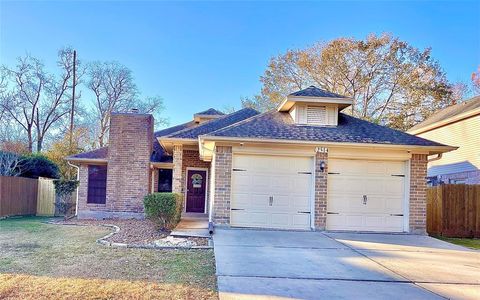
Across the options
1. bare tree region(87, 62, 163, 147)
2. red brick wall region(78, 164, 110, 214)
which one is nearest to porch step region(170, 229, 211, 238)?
red brick wall region(78, 164, 110, 214)

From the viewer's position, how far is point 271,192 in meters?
10.7

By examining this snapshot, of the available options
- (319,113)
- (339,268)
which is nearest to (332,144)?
(319,113)

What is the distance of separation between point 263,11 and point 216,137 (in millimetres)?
7448

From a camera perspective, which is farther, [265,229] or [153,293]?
[265,229]

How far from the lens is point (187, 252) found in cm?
758

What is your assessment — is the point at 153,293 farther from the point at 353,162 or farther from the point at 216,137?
the point at 353,162

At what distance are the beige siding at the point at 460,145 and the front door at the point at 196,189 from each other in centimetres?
1164

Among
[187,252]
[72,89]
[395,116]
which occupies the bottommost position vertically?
[187,252]

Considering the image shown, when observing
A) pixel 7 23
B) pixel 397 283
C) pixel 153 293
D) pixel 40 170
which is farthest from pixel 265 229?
pixel 40 170

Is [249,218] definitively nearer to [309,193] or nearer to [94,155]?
[309,193]

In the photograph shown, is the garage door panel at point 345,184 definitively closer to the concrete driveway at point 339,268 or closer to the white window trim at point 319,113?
the concrete driveway at point 339,268

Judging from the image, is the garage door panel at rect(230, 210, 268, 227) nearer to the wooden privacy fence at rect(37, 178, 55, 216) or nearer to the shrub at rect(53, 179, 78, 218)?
the shrub at rect(53, 179, 78, 218)

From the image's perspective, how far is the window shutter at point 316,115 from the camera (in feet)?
38.9

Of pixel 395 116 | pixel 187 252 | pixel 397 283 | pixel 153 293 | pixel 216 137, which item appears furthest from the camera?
pixel 395 116
